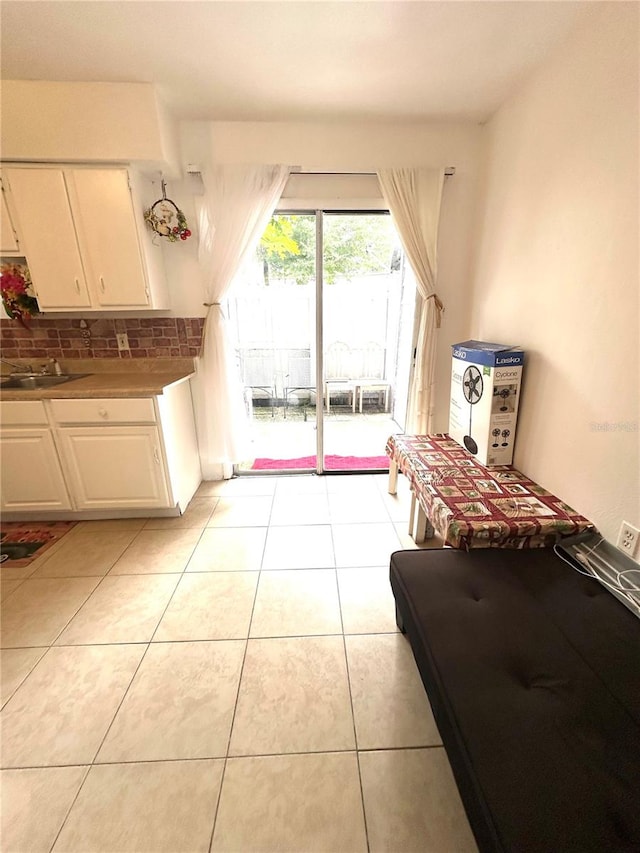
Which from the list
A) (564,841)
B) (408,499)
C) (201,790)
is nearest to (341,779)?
(201,790)

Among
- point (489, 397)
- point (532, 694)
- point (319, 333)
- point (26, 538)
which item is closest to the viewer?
point (532, 694)

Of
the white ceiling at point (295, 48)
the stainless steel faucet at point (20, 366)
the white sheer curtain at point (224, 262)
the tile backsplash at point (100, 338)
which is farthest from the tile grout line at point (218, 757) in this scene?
the white ceiling at point (295, 48)

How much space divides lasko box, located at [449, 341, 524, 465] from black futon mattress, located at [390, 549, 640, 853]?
2.29ft

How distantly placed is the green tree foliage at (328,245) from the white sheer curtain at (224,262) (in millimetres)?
261

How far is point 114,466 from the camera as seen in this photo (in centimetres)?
218

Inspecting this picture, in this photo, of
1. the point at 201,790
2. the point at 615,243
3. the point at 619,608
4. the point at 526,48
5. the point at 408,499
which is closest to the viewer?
the point at 201,790

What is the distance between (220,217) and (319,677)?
106 inches

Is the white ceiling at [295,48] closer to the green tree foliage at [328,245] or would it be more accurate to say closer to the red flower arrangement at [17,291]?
the green tree foliage at [328,245]

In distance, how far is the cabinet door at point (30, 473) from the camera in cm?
208

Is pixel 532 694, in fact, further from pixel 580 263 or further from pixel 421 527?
pixel 580 263

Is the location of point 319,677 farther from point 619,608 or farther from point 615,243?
point 615,243

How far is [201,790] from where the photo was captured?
1.02 m

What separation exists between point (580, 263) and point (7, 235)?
10.2 feet

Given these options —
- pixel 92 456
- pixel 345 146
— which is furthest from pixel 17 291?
pixel 345 146
